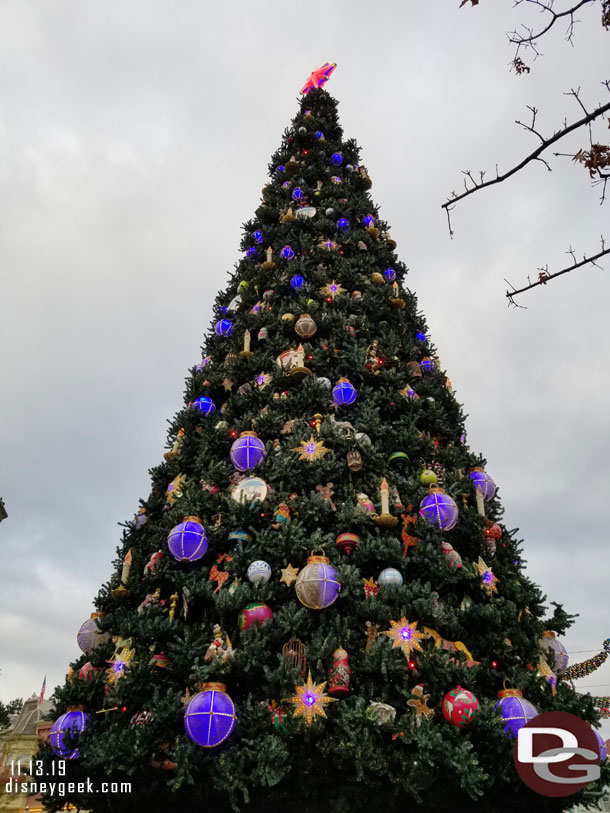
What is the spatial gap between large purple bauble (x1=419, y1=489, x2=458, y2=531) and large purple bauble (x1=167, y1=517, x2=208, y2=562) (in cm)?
286

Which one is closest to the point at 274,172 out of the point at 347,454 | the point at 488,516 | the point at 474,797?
the point at 347,454

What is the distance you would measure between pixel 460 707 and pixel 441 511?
2.28 m

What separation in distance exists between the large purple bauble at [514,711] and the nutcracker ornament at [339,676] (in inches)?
59.2

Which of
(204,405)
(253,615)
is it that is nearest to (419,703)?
(253,615)

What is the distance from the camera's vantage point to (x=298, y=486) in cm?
747

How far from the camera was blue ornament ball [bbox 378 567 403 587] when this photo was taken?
6398 millimetres

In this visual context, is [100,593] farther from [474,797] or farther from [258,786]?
[474,797]

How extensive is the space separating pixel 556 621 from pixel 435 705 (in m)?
2.44

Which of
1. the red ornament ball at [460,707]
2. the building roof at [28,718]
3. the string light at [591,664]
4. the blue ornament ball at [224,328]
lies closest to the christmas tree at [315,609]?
the red ornament ball at [460,707]

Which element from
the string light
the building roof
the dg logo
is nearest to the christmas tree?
the dg logo

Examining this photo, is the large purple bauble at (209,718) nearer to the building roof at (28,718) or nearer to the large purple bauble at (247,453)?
the large purple bauble at (247,453)

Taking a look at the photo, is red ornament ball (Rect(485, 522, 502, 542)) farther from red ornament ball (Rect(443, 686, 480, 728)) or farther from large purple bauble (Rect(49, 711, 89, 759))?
large purple bauble (Rect(49, 711, 89, 759))

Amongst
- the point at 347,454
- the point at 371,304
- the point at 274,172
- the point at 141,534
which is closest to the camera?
the point at 347,454

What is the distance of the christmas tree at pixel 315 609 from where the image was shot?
532 centimetres
